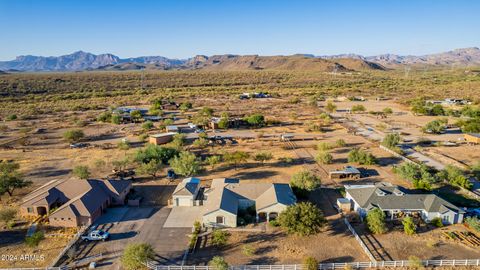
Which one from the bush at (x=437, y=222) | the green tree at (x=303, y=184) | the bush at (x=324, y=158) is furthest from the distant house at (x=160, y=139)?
the bush at (x=437, y=222)

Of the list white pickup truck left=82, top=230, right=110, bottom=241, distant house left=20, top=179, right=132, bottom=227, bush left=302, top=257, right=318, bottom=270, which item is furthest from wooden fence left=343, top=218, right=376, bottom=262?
distant house left=20, top=179, right=132, bottom=227

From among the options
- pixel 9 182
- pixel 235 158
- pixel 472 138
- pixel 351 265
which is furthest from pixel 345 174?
pixel 9 182

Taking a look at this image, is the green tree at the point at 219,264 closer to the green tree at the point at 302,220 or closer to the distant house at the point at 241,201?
the distant house at the point at 241,201

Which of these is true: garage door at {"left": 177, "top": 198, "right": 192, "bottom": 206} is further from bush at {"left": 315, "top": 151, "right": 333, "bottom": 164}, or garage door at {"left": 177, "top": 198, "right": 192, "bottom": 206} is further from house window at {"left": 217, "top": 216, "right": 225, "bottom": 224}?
bush at {"left": 315, "top": 151, "right": 333, "bottom": 164}

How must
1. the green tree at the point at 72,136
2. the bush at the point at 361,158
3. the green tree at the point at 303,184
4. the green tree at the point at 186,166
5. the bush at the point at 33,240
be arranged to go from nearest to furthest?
the bush at the point at 33,240 → the green tree at the point at 303,184 → the green tree at the point at 186,166 → the bush at the point at 361,158 → the green tree at the point at 72,136

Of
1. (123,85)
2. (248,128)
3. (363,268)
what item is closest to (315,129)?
(248,128)

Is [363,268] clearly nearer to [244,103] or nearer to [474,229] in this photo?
[474,229]
